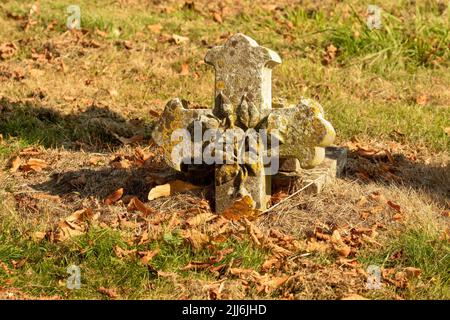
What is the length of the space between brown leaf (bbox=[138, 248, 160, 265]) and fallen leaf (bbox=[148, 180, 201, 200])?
32.0 inches

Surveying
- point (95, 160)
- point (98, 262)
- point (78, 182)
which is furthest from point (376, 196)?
point (95, 160)

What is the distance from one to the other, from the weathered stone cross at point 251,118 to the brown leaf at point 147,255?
820mm

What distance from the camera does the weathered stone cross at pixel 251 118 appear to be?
229 inches

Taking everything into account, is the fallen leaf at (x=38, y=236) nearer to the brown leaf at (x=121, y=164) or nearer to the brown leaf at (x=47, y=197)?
the brown leaf at (x=47, y=197)

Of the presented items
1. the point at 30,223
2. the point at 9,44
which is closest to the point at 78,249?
the point at 30,223

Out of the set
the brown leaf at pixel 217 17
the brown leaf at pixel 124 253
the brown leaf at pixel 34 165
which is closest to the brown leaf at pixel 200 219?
the brown leaf at pixel 124 253

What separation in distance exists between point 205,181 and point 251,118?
2.39 feet

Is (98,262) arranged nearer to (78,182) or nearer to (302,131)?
(78,182)

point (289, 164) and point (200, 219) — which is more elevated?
point (289, 164)

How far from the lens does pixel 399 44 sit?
32.8ft

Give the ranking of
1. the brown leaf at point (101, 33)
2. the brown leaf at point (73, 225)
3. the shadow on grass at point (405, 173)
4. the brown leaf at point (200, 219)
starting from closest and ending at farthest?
the brown leaf at point (73, 225) < the brown leaf at point (200, 219) < the shadow on grass at point (405, 173) < the brown leaf at point (101, 33)

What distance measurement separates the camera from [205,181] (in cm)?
630

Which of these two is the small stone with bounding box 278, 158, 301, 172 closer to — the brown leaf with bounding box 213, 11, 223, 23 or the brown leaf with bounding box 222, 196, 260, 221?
the brown leaf with bounding box 222, 196, 260, 221

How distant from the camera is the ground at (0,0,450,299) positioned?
5.04 m
